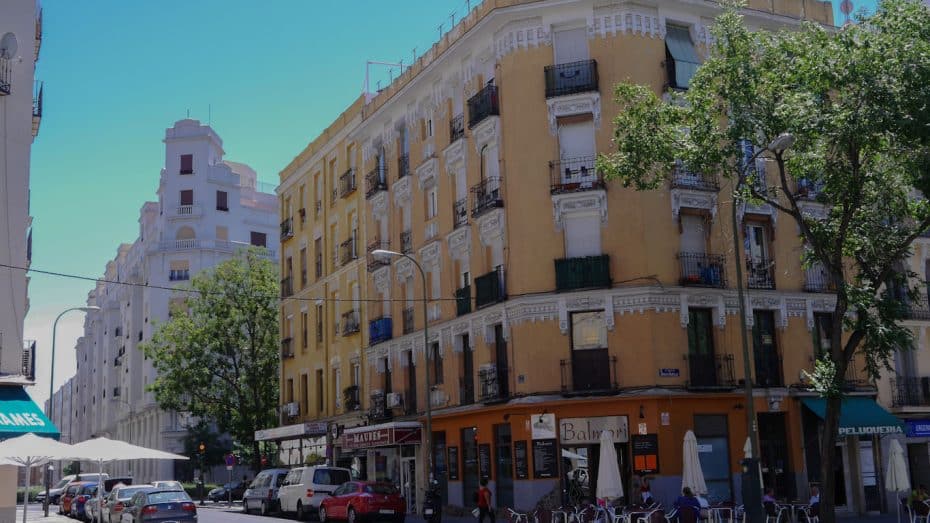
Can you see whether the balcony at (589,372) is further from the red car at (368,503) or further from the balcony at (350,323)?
the balcony at (350,323)

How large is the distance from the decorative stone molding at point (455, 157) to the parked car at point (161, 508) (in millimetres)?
14778

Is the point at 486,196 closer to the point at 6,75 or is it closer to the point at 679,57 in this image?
the point at 679,57

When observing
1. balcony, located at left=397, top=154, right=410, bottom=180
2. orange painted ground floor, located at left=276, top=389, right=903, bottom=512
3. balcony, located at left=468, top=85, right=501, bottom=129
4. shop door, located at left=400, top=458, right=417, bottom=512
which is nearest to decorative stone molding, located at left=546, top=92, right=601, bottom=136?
balcony, located at left=468, top=85, right=501, bottom=129

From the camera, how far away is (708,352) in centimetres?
3073

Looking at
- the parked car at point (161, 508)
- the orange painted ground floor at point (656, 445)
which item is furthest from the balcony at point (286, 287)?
the parked car at point (161, 508)

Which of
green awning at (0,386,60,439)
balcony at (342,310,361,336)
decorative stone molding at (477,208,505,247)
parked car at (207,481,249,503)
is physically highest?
decorative stone molding at (477,208,505,247)

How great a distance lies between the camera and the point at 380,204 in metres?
41.6

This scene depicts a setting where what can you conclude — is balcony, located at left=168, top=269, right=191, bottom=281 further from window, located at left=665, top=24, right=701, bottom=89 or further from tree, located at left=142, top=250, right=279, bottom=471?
window, located at left=665, top=24, right=701, bottom=89

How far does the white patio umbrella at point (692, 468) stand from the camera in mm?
26344

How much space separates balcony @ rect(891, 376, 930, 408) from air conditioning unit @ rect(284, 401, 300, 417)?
27.9 m

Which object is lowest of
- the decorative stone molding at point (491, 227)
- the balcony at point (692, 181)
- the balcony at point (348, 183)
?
the decorative stone molding at point (491, 227)

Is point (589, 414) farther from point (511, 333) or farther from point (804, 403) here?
point (804, 403)

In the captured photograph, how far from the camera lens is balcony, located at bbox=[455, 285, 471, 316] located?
3478 cm

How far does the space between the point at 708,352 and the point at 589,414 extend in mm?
4212
